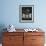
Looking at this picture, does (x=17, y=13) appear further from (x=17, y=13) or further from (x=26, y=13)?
(x=26, y=13)

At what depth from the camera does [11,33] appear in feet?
11.2

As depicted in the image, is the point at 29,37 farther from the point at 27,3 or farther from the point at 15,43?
the point at 27,3

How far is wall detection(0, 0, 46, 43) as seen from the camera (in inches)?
152

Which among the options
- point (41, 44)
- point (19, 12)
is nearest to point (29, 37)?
point (41, 44)

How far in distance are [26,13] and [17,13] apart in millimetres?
283

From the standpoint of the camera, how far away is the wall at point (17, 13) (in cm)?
386

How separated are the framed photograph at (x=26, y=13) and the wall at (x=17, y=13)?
0.09 metres

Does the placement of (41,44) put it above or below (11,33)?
below

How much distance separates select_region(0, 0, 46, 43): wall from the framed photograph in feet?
0.31

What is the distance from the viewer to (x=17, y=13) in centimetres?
387

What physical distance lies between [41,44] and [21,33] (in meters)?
0.63

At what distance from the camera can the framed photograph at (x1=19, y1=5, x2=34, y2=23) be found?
12.7ft

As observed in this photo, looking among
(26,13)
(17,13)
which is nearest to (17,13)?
(17,13)

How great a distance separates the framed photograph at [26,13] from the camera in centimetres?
386
